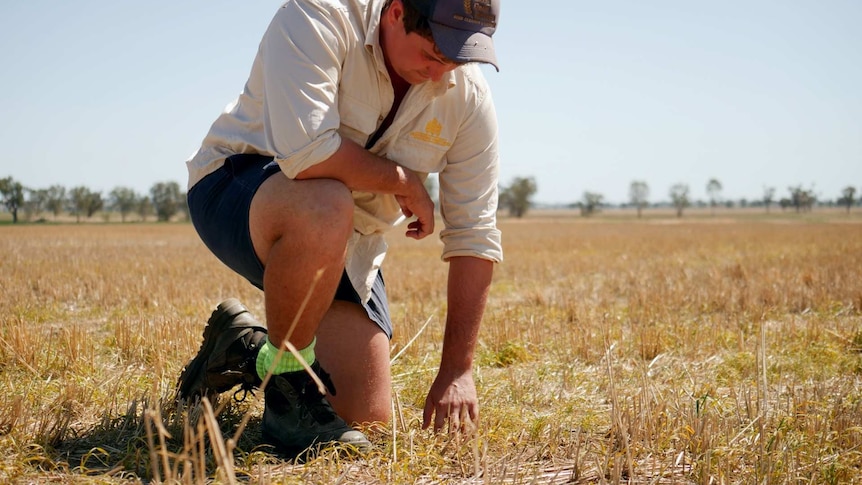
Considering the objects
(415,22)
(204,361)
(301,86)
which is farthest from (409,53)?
(204,361)

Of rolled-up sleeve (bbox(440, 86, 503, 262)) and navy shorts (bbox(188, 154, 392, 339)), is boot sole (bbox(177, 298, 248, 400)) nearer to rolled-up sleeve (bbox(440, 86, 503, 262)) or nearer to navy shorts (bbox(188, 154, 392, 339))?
navy shorts (bbox(188, 154, 392, 339))

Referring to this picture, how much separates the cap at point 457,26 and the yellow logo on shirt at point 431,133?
0.46 meters

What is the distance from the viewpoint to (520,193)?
112m

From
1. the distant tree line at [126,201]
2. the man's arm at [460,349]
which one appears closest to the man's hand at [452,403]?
the man's arm at [460,349]

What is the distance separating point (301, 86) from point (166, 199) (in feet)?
322

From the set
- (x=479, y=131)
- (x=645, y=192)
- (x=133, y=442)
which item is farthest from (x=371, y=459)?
(x=645, y=192)

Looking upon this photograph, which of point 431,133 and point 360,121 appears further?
point 431,133

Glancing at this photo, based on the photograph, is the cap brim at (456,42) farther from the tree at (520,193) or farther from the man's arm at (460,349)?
the tree at (520,193)

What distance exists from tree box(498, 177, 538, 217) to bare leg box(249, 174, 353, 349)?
363 ft

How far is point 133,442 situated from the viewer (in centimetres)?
242

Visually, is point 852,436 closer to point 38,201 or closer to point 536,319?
point 536,319

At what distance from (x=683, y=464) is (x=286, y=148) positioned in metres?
1.82

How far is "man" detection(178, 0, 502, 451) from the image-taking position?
2484mm

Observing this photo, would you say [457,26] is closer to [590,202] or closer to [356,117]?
[356,117]
